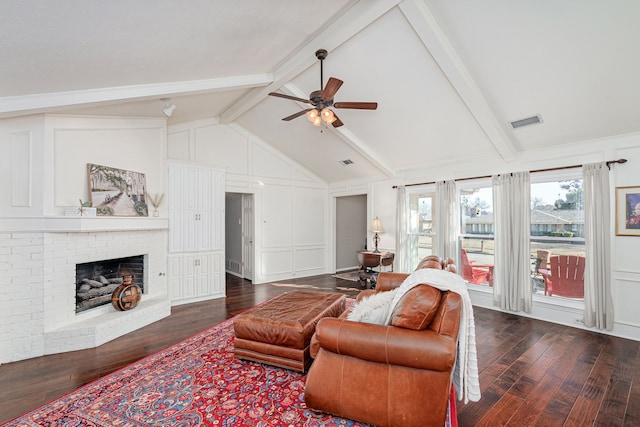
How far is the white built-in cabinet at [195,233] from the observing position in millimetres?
4754

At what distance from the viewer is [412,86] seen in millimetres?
3600

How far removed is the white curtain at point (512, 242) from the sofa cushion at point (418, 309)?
305 centimetres

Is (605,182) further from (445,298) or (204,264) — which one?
(204,264)

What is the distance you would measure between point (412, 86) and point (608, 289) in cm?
341

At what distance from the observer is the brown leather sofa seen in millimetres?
1619

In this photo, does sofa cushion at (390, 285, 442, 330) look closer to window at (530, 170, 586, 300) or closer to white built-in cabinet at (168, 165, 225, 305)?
window at (530, 170, 586, 300)

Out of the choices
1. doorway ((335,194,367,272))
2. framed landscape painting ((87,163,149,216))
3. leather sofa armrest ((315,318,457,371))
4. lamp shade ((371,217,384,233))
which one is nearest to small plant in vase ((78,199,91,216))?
framed landscape painting ((87,163,149,216))

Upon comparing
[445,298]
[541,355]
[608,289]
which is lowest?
[541,355]

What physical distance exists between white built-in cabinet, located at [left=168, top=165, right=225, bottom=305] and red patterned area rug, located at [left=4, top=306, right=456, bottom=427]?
223 cm

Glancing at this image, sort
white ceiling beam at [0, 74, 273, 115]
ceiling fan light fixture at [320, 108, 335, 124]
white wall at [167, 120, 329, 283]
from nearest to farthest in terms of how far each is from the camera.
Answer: white ceiling beam at [0, 74, 273, 115], ceiling fan light fixture at [320, 108, 335, 124], white wall at [167, 120, 329, 283]

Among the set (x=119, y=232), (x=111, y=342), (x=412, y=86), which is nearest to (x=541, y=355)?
(x=412, y=86)

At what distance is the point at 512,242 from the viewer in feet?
13.5

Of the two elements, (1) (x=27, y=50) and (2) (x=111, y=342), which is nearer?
(1) (x=27, y=50)

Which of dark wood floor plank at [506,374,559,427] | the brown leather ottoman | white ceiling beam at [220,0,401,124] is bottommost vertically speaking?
dark wood floor plank at [506,374,559,427]
